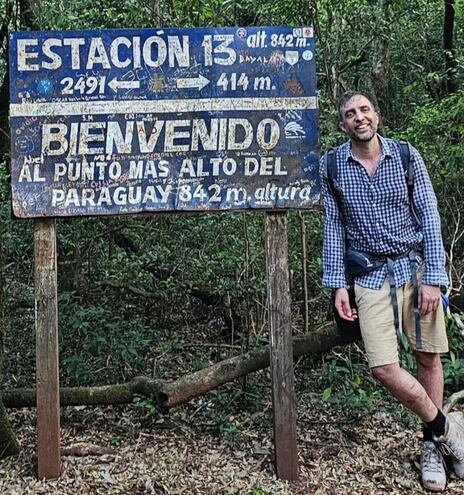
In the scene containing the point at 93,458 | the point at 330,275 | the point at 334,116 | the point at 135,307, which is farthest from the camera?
the point at 135,307

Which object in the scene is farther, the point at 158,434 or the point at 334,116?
the point at 334,116

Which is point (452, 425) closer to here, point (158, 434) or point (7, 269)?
point (158, 434)

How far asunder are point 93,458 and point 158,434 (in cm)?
56

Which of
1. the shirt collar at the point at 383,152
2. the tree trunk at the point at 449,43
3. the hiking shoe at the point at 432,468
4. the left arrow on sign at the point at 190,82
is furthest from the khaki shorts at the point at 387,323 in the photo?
the tree trunk at the point at 449,43

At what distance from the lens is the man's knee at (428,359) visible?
3.87 metres

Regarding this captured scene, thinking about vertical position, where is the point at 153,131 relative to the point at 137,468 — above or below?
above

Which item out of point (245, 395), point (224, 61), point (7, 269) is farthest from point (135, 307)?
point (224, 61)

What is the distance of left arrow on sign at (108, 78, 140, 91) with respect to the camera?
3873 millimetres

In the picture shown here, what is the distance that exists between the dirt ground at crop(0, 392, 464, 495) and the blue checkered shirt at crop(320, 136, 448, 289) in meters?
1.26

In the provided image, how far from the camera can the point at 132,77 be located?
12.7 feet

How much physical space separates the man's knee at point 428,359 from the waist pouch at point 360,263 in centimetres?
64

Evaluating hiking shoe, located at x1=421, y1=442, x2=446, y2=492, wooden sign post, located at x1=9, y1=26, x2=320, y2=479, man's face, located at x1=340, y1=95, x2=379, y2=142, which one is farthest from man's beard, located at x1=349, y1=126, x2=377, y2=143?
hiking shoe, located at x1=421, y1=442, x2=446, y2=492

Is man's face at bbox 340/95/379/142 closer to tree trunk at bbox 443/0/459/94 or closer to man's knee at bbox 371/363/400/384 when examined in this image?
man's knee at bbox 371/363/400/384

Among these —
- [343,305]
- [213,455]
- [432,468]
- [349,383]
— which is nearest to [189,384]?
[213,455]
